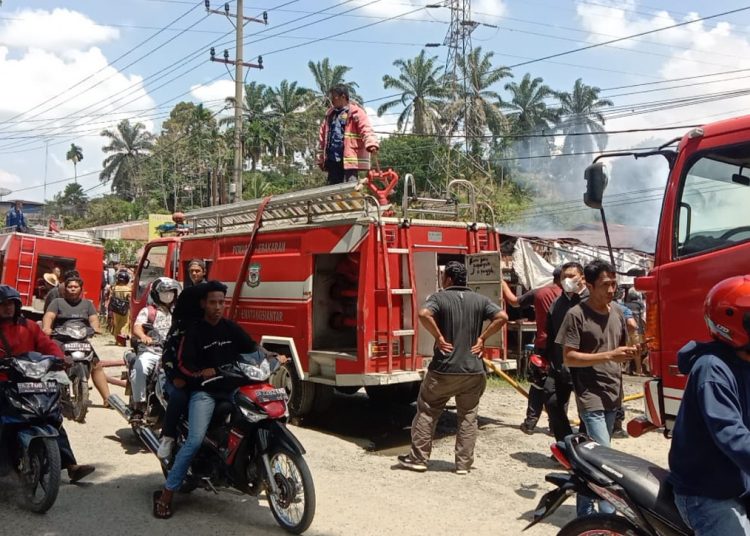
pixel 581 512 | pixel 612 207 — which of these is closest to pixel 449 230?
pixel 581 512

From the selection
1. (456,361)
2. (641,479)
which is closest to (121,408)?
(456,361)

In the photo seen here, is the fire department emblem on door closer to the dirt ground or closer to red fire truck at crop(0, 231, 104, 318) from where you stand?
the dirt ground

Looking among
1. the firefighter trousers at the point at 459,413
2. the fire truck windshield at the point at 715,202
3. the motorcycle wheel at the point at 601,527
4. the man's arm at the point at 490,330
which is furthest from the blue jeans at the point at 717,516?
the firefighter trousers at the point at 459,413

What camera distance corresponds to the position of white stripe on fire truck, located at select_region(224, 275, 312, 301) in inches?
294

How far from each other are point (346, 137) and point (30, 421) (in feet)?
15.7

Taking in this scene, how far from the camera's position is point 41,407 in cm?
475

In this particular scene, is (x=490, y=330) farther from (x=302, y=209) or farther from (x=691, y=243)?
(x=302, y=209)

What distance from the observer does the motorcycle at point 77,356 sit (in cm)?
727

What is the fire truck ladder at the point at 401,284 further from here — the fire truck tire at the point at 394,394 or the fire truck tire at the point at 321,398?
the fire truck tire at the point at 394,394

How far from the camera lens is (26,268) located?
14.6m

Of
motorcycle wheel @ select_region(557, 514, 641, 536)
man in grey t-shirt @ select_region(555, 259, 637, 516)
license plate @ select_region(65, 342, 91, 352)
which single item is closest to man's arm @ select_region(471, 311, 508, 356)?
man in grey t-shirt @ select_region(555, 259, 637, 516)

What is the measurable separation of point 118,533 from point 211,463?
2.34ft

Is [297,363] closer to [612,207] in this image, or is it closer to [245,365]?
[245,365]

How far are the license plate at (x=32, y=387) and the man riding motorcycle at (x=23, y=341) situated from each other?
1.14 feet
